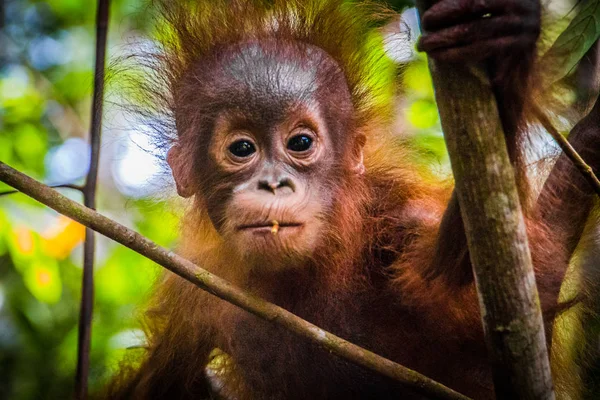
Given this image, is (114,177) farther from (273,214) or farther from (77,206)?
(77,206)

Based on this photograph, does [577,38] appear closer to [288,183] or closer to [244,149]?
[288,183]

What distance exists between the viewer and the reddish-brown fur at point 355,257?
2736 millimetres

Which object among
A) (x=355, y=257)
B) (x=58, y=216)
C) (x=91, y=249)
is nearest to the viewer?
(x=91, y=249)

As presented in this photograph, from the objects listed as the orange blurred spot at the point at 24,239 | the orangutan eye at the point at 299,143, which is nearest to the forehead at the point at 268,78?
the orangutan eye at the point at 299,143

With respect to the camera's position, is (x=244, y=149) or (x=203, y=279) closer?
(x=203, y=279)

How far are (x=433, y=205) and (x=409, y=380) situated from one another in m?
1.15

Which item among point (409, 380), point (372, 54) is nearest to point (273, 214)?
point (409, 380)

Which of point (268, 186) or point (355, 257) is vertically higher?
point (268, 186)

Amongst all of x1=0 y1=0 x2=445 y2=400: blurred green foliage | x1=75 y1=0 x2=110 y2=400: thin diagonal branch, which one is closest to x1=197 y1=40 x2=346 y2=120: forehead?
x1=75 y1=0 x2=110 y2=400: thin diagonal branch

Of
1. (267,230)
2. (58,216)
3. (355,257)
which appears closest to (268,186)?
(267,230)

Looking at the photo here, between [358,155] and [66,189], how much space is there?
1467 millimetres

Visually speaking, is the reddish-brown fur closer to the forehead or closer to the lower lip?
the forehead

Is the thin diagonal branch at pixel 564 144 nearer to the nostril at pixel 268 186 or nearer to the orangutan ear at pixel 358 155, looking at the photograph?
the nostril at pixel 268 186

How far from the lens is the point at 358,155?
3234 mm
